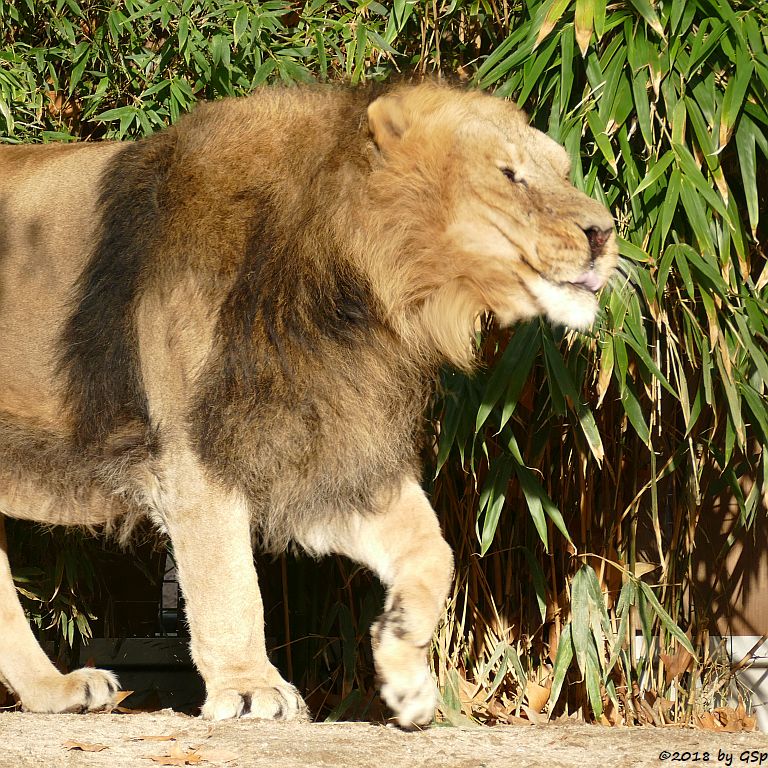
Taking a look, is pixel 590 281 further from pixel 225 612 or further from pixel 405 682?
pixel 225 612

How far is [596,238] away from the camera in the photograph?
3.01 meters

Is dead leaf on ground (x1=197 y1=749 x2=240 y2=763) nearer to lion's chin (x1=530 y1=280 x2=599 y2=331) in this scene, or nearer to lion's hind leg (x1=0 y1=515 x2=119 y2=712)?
lion's hind leg (x1=0 y1=515 x2=119 y2=712)

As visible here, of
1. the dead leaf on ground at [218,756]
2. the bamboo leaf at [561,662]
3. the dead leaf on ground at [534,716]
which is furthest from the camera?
the dead leaf on ground at [534,716]


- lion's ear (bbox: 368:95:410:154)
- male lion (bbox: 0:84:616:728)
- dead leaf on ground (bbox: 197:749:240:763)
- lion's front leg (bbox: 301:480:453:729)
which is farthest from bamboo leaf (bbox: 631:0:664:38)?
dead leaf on ground (bbox: 197:749:240:763)

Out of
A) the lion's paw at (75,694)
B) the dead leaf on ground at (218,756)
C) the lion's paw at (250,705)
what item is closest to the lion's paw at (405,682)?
the lion's paw at (250,705)

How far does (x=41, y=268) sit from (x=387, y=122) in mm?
1170

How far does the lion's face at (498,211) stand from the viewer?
2998 mm

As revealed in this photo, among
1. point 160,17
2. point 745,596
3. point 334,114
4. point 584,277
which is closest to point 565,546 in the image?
point 745,596

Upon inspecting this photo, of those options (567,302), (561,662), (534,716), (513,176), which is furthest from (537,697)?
(513,176)

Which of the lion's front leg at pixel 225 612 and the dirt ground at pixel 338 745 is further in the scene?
the lion's front leg at pixel 225 612

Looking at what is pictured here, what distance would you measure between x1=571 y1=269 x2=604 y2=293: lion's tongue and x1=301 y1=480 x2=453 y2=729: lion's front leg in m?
0.83

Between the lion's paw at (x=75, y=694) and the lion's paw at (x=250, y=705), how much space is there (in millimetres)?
747

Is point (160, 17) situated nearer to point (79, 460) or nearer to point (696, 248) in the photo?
point (79, 460)

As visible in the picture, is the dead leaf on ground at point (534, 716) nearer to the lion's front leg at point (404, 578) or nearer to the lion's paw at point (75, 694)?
the lion's front leg at point (404, 578)
